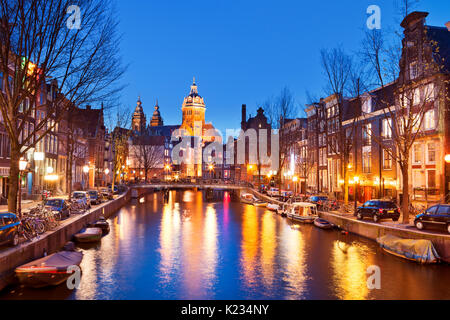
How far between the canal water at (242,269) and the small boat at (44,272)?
468 millimetres

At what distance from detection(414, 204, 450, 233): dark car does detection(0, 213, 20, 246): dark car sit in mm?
23556

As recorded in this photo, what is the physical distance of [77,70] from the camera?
78.8ft

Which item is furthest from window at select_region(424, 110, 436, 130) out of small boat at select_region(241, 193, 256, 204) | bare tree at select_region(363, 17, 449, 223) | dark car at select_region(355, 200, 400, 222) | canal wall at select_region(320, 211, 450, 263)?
small boat at select_region(241, 193, 256, 204)

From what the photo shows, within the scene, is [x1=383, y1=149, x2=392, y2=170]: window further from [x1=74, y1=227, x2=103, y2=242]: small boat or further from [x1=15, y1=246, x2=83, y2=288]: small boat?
[x1=15, y1=246, x2=83, y2=288]: small boat

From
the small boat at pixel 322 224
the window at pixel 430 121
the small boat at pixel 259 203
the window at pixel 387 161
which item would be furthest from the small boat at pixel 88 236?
the small boat at pixel 259 203

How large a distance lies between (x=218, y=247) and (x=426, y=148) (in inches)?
915

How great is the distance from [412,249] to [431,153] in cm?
1829

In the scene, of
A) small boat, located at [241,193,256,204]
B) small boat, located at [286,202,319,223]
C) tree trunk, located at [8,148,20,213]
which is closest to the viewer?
tree trunk, located at [8,148,20,213]

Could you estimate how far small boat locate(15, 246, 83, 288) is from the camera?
17500 millimetres

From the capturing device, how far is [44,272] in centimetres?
1780

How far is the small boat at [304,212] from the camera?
42.0m

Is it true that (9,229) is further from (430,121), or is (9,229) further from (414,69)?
(414,69)
